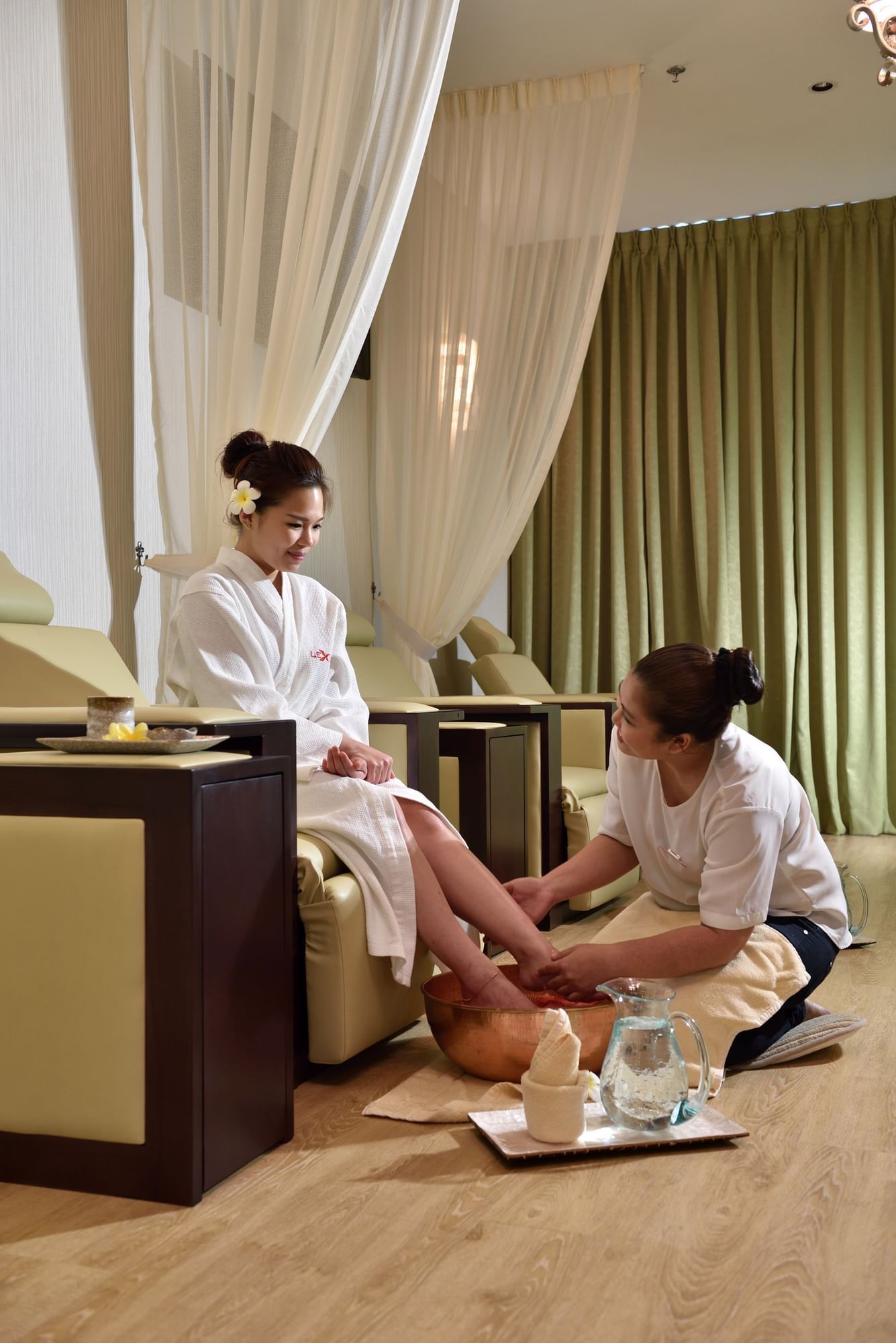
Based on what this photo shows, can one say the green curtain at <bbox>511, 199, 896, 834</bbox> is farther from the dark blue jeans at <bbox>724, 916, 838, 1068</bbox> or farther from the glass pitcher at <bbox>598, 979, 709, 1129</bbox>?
the glass pitcher at <bbox>598, 979, 709, 1129</bbox>

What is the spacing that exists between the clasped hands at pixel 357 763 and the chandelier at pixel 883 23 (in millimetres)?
1719

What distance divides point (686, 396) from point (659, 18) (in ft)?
6.93

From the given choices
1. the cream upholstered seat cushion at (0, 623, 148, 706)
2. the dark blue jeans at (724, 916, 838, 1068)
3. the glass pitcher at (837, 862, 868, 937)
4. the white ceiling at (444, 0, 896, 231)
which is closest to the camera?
the dark blue jeans at (724, 916, 838, 1068)

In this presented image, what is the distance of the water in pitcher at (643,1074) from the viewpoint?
160cm

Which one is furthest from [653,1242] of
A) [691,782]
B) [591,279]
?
[591,279]

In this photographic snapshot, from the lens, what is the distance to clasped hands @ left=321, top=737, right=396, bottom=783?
220 cm

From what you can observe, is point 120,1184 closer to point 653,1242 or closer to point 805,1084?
point 653,1242

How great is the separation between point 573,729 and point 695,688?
7.90 ft

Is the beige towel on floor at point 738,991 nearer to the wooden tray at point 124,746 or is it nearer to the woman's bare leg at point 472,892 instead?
the woman's bare leg at point 472,892

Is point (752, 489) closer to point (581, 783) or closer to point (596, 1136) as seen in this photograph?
point (581, 783)

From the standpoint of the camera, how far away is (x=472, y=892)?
83.4 inches

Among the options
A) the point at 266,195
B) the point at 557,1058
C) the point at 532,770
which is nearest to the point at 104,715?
the point at 557,1058

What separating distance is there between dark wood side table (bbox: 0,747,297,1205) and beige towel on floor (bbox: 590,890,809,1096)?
67 centimetres

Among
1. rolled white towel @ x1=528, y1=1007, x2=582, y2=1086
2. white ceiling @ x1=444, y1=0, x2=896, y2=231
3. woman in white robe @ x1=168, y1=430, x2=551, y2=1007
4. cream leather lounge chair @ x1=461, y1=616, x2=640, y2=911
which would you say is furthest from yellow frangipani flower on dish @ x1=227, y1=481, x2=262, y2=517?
white ceiling @ x1=444, y1=0, x2=896, y2=231
